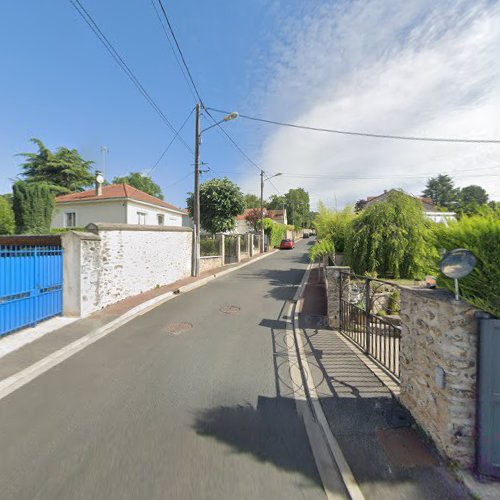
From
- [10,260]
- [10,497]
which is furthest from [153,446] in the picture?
[10,260]

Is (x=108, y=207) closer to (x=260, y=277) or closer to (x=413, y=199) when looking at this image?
(x=260, y=277)

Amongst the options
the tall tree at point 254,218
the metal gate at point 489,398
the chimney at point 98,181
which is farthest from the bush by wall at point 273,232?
the metal gate at point 489,398

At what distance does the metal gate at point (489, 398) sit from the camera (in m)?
2.23

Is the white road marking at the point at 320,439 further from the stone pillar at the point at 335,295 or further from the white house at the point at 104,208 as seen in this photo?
the white house at the point at 104,208

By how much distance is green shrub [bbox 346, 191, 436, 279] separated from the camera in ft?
28.8

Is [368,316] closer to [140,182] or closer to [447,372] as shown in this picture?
[447,372]

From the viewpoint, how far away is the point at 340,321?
648 cm

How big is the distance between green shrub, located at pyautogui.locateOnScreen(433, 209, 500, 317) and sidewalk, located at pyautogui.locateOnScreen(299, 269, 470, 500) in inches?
60.1

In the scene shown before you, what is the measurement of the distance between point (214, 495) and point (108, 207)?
60.6ft

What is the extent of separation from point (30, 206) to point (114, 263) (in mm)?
8353

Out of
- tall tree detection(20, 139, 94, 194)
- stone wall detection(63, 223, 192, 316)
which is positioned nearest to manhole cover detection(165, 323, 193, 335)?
stone wall detection(63, 223, 192, 316)

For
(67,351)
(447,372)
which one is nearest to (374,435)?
(447,372)

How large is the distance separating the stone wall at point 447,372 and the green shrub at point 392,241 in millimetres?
6116

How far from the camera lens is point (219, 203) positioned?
1966cm
